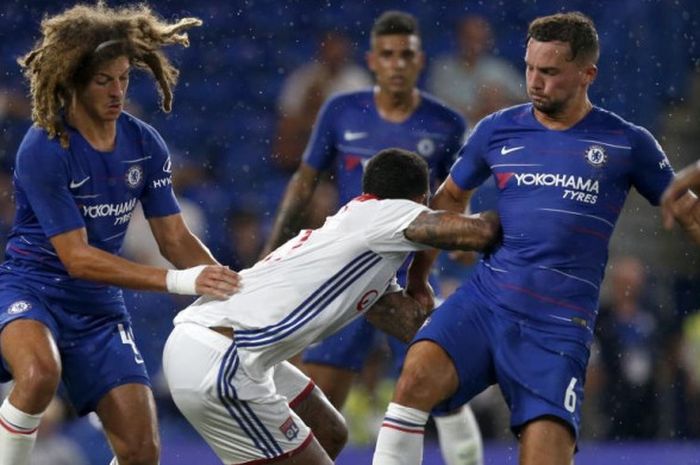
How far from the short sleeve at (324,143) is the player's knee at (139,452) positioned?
2689mm

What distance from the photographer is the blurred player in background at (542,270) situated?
583 centimetres

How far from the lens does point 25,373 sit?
596cm

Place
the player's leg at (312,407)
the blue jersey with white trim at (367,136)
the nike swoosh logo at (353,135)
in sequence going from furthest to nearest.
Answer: the nike swoosh logo at (353,135), the blue jersey with white trim at (367,136), the player's leg at (312,407)

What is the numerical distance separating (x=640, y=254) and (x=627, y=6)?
2201mm

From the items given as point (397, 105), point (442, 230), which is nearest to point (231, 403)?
point (442, 230)

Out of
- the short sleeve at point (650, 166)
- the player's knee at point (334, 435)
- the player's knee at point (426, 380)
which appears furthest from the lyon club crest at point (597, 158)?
the player's knee at point (334, 435)

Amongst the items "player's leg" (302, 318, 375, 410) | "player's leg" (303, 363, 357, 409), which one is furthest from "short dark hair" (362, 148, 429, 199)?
"player's leg" (303, 363, 357, 409)

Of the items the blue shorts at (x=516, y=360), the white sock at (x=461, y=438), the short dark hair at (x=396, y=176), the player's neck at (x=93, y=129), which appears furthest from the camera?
the white sock at (x=461, y=438)

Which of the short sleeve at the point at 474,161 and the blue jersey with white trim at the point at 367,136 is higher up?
the short sleeve at the point at 474,161

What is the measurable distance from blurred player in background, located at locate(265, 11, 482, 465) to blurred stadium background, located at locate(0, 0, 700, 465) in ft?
3.44

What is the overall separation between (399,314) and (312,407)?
587mm

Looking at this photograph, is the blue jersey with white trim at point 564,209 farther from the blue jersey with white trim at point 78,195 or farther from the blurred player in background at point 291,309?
the blue jersey with white trim at point 78,195

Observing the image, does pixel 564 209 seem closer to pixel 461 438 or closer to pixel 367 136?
pixel 461 438

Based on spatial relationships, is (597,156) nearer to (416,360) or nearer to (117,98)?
(416,360)
